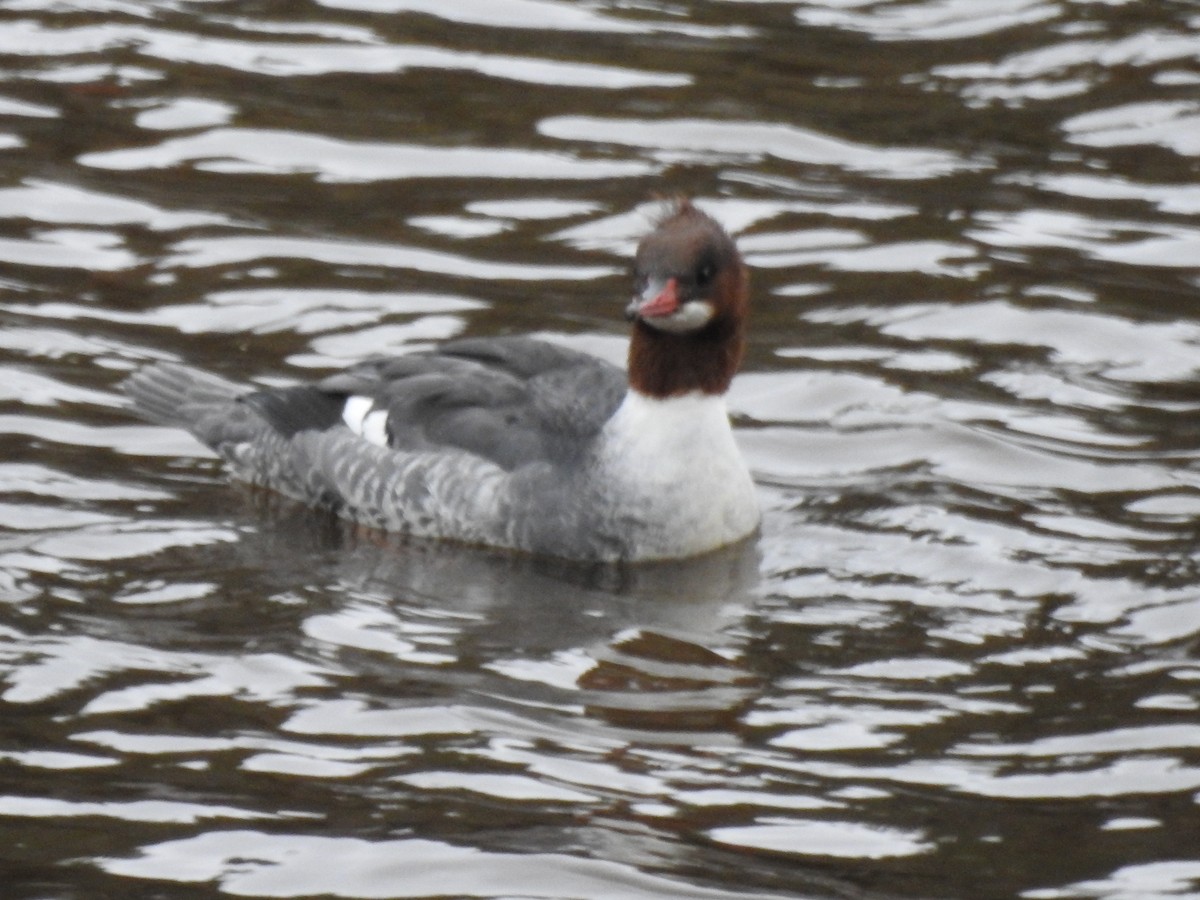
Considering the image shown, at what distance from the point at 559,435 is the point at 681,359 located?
1.87 ft

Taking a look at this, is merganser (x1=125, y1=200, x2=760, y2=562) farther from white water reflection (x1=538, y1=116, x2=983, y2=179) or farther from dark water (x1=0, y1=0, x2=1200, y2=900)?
white water reflection (x1=538, y1=116, x2=983, y2=179)

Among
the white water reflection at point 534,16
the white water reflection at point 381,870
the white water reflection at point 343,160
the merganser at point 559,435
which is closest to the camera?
the white water reflection at point 381,870

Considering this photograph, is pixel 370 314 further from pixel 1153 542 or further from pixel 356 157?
pixel 1153 542

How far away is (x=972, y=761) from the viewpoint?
7145 millimetres

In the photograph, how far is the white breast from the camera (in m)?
9.12

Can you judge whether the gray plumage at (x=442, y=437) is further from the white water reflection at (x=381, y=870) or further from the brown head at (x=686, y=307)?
the white water reflection at (x=381, y=870)

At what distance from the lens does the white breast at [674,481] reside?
9125 mm

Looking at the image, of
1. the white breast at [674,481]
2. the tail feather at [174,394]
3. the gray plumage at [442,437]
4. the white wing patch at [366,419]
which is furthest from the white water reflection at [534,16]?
the white breast at [674,481]

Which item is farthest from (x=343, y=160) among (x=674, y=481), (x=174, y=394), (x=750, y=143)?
(x=674, y=481)

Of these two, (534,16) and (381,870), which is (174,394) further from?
(534,16)

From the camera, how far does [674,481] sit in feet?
30.0

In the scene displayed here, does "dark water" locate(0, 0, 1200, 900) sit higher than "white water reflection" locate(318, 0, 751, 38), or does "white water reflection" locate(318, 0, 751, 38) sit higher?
"white water reflection" locate(318, 0, 751, 38)

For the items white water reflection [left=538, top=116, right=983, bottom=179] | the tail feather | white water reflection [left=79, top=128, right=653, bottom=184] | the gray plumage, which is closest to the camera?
the gray plumage

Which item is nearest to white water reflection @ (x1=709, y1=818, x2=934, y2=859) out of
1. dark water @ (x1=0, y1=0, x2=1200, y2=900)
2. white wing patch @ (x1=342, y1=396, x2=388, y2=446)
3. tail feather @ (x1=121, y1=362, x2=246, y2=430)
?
dark water @ (x1=0, y1=0, x2=1200, y2=900)
